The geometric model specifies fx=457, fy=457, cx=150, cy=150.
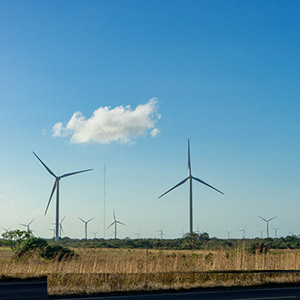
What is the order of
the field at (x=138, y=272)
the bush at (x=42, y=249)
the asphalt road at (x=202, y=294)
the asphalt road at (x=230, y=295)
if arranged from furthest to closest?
the bush at (x=42, y=249)
the field at (x=138, y=272)
the asphalt road at (x=230, y=295)
the asphalt road at (x=202, y=294)

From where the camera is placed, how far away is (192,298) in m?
14.7

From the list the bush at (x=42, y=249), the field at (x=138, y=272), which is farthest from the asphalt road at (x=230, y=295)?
the bush at (x=42, y=249)

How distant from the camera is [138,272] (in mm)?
19219

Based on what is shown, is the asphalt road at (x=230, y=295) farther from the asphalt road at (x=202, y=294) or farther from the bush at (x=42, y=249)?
the bush at (x=42, y=249)

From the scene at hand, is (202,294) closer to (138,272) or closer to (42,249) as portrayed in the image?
(138,272)

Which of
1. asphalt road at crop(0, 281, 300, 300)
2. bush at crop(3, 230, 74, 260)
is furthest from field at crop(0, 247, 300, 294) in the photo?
bush at crop(3, 230, 74, 260)

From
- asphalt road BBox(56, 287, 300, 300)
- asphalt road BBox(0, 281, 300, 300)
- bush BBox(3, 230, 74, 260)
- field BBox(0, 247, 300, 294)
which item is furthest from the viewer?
bush BBox(3, 230, 74, 260)

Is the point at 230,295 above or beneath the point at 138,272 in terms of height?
beneath

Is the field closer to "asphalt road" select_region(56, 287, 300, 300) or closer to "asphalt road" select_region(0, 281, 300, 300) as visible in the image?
"asphalt road" select_region(0, 281, 300, 300)

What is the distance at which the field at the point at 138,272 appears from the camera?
55.8 ft

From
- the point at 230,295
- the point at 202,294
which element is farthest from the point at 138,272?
the point at 230,295

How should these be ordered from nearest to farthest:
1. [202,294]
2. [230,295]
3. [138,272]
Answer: [230,295], [202,294], [138,272]

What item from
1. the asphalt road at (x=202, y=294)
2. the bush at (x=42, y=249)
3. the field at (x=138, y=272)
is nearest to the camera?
the asphalt road at (x=202, y=294)

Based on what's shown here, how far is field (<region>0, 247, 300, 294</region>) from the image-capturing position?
17016 mm
